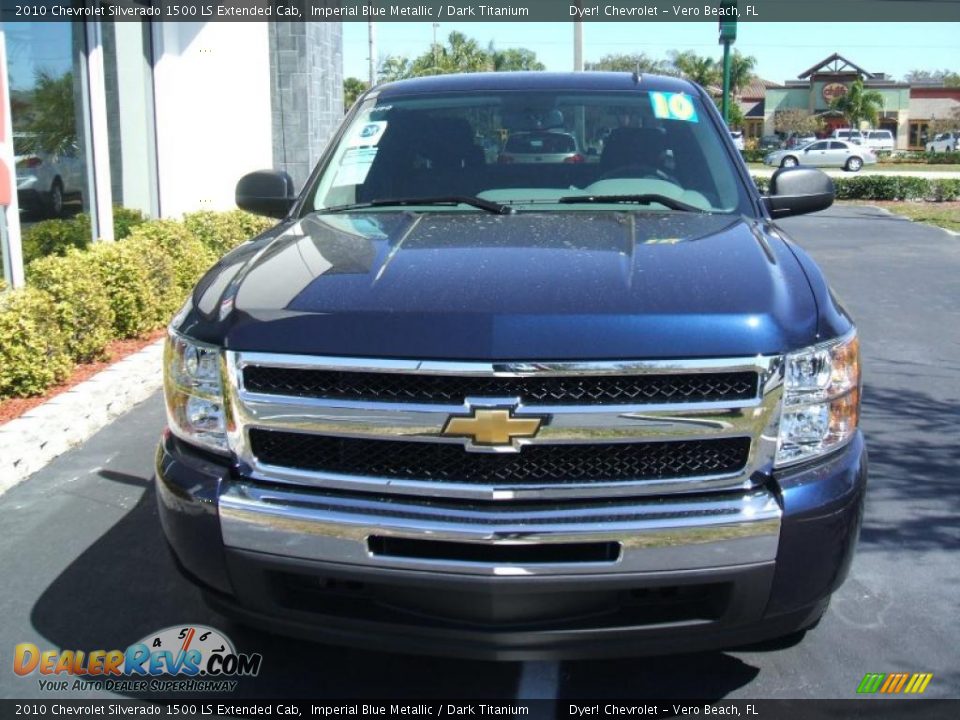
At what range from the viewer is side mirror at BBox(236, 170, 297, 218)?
14.6 ft

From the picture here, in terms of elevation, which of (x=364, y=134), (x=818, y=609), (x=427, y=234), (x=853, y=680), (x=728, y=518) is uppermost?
(x=364, y=134)

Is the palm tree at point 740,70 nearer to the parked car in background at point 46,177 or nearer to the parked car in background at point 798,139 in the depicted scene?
the parked car in background at point 798,139

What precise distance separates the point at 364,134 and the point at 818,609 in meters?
2.75

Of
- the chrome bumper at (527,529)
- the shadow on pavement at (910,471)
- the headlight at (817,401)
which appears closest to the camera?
the chrome bumper at (527,529)

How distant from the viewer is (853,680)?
3229 millimetres

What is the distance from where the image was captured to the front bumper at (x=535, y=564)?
8.36ft

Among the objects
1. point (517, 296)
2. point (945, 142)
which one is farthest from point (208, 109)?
point (945, 142)

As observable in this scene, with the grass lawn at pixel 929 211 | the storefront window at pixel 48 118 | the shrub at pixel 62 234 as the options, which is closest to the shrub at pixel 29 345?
the shrub at pixel 62 234

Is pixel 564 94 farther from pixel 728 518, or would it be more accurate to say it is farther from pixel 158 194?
pixel 158 194

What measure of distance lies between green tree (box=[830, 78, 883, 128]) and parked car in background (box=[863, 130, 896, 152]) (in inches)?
233

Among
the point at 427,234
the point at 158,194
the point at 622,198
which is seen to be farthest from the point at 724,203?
the point at 158,194

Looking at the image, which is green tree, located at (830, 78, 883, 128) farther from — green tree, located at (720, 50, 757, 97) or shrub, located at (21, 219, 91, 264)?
shrub, located at (21, 219, 91, 264)

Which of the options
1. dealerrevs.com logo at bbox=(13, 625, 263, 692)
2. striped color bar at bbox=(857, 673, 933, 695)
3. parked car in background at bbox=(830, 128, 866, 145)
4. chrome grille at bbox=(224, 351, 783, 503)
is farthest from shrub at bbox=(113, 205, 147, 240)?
parked car in background at bbox=(830, 128, 866, 145)

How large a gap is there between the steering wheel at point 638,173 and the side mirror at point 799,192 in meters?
0.54
